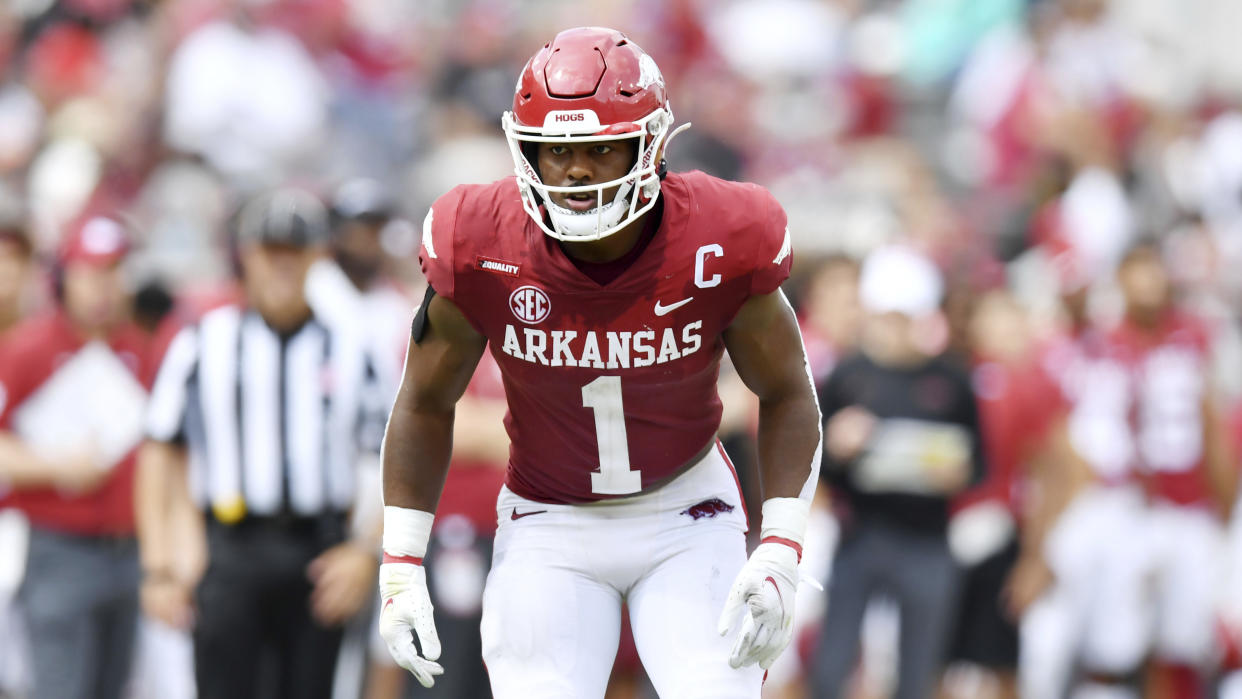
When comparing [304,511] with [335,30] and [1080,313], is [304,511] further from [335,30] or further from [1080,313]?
[335,30]

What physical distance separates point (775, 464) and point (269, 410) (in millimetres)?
2340

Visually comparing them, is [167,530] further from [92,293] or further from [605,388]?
[605,388]

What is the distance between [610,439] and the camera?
156 inches

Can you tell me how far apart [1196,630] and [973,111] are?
4.33m

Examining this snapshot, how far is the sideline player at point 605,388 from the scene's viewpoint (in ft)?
12.3

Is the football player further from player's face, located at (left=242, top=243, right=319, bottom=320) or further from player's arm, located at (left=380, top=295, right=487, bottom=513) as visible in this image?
player's arm, located at (left=380, top=295, right=487, bottom=513)

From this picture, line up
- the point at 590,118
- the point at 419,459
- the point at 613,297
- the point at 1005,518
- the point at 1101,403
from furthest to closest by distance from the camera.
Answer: the point at 1101,403 < the point at 1005,518 < the point at 419,459 < the point at 613,297 < the point at 590,118

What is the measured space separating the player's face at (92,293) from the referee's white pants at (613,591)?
289 centimetres

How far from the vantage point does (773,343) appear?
12.8 ft

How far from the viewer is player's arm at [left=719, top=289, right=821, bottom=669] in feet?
12.2

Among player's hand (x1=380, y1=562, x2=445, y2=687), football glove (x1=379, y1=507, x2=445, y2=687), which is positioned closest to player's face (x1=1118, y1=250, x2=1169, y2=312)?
football glove (x1=379, y1=507, x2=445, y2=687)

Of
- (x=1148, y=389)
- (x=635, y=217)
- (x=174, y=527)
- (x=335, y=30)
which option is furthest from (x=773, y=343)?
(x=335, y=30)

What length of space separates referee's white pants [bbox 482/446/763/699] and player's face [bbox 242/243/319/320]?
1.96 meters

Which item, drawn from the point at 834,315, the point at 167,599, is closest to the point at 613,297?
the point at 167,599
